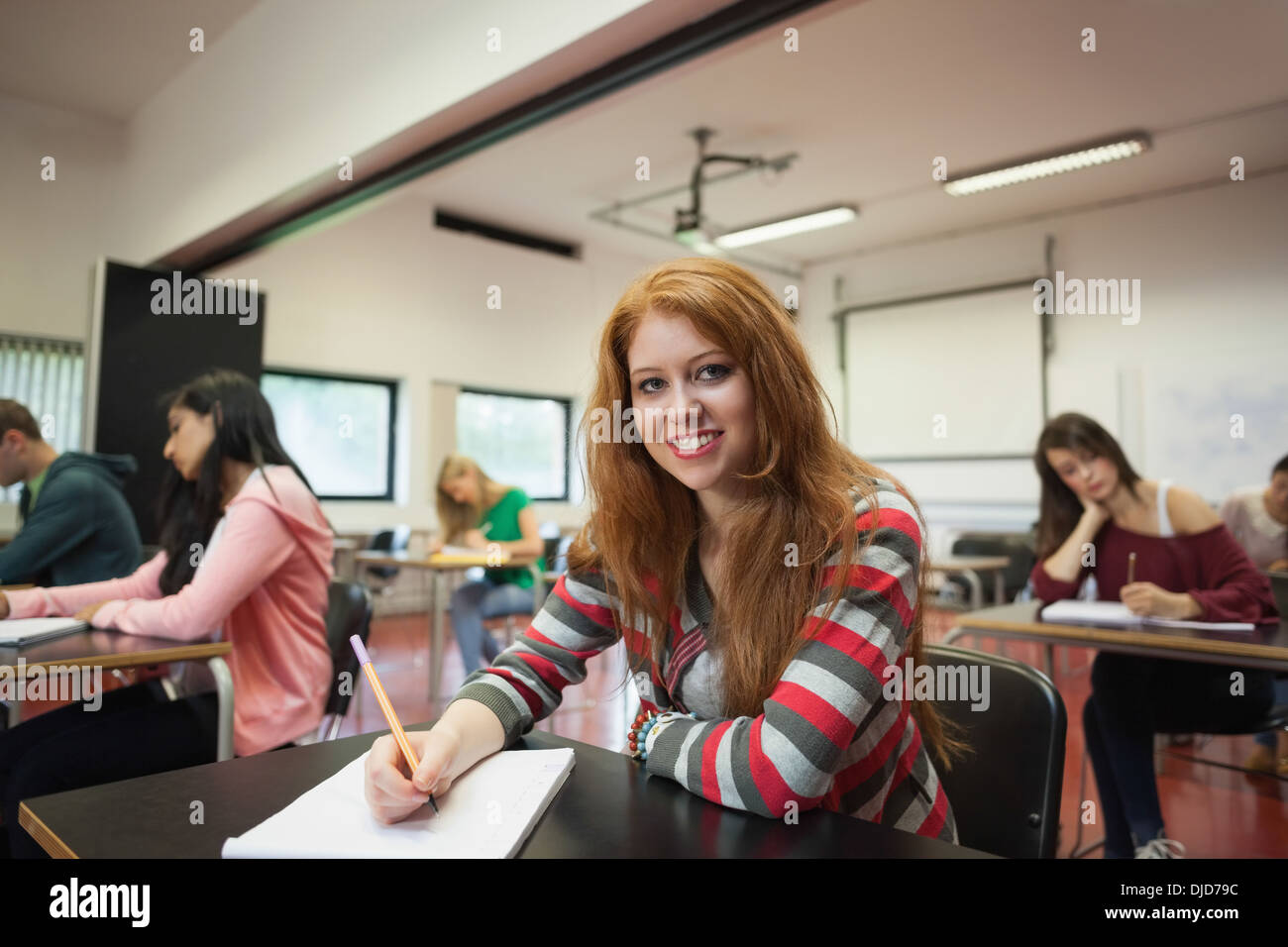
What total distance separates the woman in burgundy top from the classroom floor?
238 mm

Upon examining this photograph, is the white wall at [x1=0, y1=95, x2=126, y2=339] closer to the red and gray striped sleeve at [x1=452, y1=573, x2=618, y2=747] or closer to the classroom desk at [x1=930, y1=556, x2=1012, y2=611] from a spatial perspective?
the red and gray striped sleeve at [x1=452, y1=573, x2=618, y2=747]

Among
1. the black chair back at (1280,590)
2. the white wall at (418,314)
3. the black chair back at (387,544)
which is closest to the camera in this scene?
the black chair back at (1280,590)

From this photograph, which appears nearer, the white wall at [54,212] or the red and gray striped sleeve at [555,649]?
the red and gray striped sleeve at [555,649]

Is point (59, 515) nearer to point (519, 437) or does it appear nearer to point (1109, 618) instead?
point (1109, 618)

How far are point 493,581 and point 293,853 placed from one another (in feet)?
11.5

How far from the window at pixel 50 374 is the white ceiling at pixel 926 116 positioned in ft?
6.13

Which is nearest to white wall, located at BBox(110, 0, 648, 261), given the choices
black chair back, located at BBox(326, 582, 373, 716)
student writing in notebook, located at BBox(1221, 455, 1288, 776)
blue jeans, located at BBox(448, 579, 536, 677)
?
black chair back, located at BBox(326, 582, 373, 716)

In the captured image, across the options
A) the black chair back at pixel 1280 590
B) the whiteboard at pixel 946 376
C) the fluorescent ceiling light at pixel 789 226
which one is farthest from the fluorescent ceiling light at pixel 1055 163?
the black chair back at pixel 1280 590

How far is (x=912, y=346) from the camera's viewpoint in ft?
26.6

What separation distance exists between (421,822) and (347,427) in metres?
6.24

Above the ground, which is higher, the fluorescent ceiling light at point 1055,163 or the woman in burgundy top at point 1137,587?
the fluorescent ceiling light at point 1055,163

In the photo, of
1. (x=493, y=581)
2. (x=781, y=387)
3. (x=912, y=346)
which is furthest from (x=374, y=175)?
(x=912, y=346)

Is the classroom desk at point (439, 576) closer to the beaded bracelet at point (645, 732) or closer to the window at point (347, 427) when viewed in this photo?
the window at point (347, 427)

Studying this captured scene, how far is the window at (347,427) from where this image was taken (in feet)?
20.0
